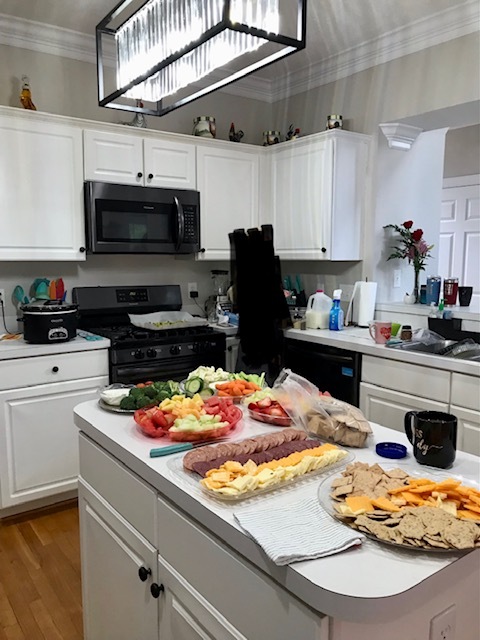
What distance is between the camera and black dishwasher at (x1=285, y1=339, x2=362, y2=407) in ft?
10.0

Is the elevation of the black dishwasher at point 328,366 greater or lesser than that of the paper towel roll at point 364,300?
lesser

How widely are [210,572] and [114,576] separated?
22.5 inches

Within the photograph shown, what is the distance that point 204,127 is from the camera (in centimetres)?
372

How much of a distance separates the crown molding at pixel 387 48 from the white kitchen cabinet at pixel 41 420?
8.34ft

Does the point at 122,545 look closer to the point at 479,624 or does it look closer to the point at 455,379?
the point at 479,624

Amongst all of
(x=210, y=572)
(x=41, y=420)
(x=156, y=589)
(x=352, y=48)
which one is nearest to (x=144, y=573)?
(x=156, y=589)

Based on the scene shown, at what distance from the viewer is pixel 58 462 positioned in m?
2.98

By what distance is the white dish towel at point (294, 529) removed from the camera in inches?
34.7

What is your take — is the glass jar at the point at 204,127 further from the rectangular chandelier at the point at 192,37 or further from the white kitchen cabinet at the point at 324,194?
the rectangular chandelier at the point at 192,37

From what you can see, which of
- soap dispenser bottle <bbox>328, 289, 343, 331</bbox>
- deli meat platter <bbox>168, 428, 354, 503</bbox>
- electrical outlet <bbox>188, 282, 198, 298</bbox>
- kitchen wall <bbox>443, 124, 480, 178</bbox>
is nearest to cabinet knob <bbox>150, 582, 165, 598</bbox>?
deli meat platter <bbox>168, 428, 354, 503</bbox>

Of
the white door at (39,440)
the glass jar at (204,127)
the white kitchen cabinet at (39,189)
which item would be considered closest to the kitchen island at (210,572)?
the white door at (39,440)

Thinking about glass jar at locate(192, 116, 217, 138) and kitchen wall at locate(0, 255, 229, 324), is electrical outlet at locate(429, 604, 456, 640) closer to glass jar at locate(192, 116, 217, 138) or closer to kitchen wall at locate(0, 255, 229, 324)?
kitchen wall at locate(0, 255, 229, 324)

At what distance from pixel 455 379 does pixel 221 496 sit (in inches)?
73.4

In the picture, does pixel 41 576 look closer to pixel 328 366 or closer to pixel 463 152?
pixel 328 366
